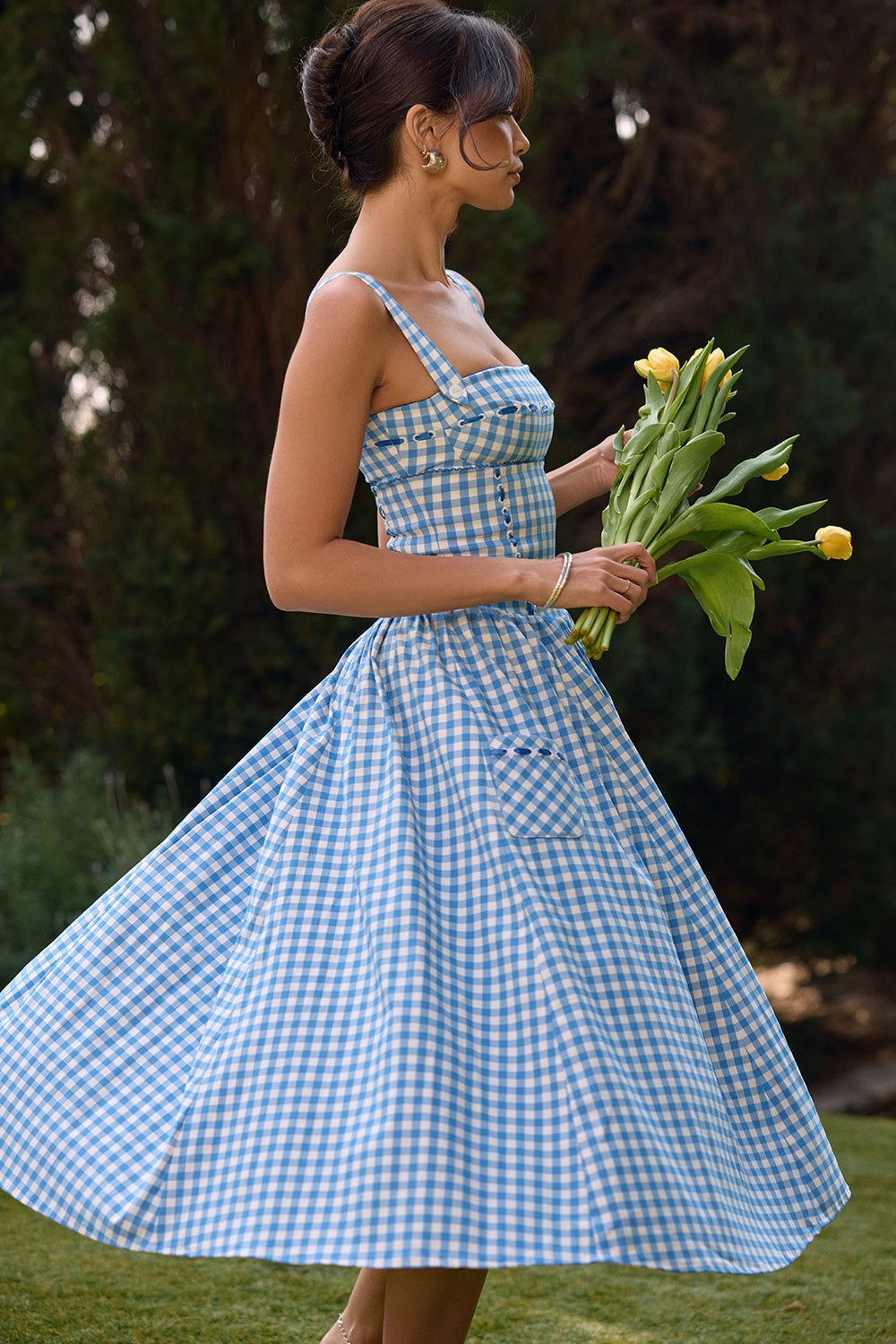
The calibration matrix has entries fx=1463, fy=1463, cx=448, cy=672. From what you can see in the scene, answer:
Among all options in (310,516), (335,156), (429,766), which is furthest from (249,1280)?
(335,156)

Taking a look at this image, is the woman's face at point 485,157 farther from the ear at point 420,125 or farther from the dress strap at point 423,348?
the dress strap at point 423,348

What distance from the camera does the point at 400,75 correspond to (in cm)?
171

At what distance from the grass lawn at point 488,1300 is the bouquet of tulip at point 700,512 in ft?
4.04

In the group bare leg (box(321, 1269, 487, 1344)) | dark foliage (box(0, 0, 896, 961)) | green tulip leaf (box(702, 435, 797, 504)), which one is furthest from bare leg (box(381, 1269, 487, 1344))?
dark foliage (box(0, 0, 896, 961))

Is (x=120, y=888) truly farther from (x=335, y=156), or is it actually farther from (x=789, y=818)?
(x=789, y=818)

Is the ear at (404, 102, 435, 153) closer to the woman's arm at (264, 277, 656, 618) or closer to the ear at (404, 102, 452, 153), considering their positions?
the ear at (404, 102, 452, 153)

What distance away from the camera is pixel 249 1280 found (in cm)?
257

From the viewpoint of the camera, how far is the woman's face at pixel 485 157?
1720 millimetres

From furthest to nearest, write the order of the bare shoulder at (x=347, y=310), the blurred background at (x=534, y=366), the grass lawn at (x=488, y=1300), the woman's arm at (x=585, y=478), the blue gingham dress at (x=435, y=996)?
the blurred background at (x=534, y=366), the grass lawn at (x=488, y=1300), the woman's arm at (x=585, y=478), the bare shoulder at (x=347, y=310), the blue gingham dress at (x=435, y=996)

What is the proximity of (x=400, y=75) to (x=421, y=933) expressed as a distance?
0.99m

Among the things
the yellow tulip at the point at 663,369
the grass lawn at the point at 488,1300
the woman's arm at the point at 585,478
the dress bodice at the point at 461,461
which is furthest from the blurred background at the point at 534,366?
the dress bodice at the point at 461,461

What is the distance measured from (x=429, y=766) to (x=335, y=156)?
784mm

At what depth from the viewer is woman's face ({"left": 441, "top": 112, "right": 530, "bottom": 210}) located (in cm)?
172

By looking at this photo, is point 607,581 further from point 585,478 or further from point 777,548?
point 585,478
